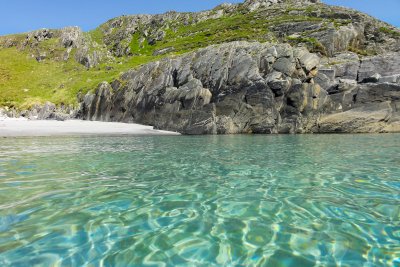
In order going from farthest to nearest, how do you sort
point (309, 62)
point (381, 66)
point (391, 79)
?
1. point (309, 62)
2. point (381, 66)
3. point (391, 79)

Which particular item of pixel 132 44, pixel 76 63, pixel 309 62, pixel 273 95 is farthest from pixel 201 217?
pixel 132 44

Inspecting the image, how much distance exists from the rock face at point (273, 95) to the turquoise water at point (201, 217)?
94.0 ft

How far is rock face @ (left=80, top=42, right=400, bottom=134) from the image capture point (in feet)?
130

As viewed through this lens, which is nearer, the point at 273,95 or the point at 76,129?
the point at 273,95

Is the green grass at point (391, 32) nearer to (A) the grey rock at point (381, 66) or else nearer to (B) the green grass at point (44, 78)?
(A) the grey rock at point (381, 66)

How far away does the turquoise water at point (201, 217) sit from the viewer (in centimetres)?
481

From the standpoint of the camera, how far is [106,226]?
6.07 metres

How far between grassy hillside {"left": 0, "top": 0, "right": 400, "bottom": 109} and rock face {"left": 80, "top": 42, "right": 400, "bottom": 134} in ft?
41.5

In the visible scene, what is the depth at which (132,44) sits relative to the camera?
127750 millimetres

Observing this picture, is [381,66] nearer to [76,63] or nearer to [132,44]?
[76,63]

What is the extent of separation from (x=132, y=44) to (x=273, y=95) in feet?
339

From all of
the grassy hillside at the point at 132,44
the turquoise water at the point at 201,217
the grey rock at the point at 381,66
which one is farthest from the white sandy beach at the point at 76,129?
the grey rock at the point at 381,66

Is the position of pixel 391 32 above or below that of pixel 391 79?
above

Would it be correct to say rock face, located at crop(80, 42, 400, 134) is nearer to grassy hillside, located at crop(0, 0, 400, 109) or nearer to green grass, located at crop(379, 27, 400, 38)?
grassy hillside, located at crop(0, 0, 400, 109)
